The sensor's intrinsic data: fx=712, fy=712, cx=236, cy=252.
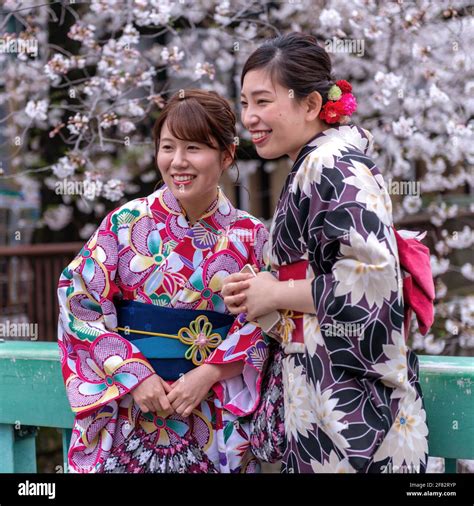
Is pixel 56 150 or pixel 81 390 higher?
pixel 56 150

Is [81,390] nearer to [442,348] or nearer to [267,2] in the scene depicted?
[442,348]

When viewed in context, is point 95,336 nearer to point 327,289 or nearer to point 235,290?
point 235,290

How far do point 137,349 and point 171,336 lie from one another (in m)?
0.10

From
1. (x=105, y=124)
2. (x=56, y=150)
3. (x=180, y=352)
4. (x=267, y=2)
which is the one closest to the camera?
(x=180, y=352)

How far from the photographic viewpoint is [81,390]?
2.02 metres

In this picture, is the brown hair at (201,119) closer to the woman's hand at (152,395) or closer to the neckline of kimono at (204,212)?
the neckline of kimono at (204,212)

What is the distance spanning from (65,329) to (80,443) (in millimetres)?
327

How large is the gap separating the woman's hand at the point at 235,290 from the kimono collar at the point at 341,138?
32 cm

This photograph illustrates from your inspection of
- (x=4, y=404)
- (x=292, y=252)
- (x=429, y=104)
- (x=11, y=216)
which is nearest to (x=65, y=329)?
(x=4, y=404)

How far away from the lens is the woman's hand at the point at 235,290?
1.85 metres

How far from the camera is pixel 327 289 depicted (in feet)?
5.39
